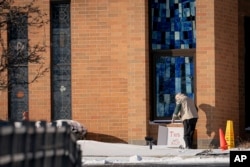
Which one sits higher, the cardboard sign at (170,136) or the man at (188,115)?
the man at (188,115)

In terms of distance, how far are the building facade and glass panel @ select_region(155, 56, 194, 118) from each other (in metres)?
0.03

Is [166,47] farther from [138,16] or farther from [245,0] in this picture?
[245,0]

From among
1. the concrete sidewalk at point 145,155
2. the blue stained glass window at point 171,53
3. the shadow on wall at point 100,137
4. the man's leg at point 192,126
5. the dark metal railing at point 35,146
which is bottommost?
the concrete sidewalk at point 145,155

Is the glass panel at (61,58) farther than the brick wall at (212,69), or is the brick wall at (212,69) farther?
the glass panel at (61,58)

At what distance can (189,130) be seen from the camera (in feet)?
86.9

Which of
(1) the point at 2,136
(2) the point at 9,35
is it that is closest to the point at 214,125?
(2) the point at 9,35

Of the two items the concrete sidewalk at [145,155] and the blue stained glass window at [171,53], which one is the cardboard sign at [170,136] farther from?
the blue stained glass window at [171,53]

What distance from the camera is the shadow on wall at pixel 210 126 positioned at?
26.9 m

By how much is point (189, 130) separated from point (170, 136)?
43.9 inches

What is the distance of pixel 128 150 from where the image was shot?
84.5 feet

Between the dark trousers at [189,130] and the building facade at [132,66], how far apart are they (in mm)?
565

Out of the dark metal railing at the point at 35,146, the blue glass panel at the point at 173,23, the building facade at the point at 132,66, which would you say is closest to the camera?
the dark metal railing at the point at 35,146

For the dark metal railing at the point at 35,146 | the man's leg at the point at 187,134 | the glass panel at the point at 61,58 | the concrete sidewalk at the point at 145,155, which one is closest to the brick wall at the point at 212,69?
the man's leg at the point at 187,134

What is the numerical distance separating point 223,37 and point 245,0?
2.38 meters
